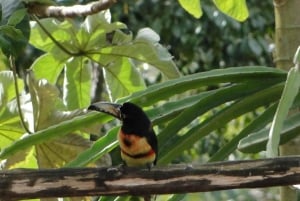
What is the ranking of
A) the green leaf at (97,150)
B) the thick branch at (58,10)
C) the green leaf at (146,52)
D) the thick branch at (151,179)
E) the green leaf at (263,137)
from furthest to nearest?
the green leaf at (146,52) < the thick branch at (58,10) < the green leaf at (97,150) < the green leaf at (263,137) < the thick branch at (151,179)

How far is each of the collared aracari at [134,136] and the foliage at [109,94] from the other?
0.10 m

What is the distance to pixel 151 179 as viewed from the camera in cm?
100

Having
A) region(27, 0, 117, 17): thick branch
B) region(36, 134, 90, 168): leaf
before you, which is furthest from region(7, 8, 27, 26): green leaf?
region(36, 134, 90, 168): leaf

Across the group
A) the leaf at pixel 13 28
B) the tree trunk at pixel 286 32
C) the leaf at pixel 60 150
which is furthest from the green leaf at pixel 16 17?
the tree trunk at pixel 286 32

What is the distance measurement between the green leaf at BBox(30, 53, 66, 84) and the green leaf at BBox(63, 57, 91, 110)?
0.03m

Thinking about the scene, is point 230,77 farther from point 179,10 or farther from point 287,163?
point 179,10

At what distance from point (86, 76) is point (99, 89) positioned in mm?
1157

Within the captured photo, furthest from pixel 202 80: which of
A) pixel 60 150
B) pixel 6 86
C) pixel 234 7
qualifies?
pixel 6 86

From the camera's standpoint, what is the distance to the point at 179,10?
3.28 metres

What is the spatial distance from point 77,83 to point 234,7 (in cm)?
35

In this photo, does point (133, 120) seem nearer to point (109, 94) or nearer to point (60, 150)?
point (60, 150)

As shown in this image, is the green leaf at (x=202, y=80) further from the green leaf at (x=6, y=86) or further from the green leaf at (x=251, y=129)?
the green leaf at (x=6, y=86)

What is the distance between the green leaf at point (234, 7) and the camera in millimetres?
1470

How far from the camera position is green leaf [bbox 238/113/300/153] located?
1194 millimetres
